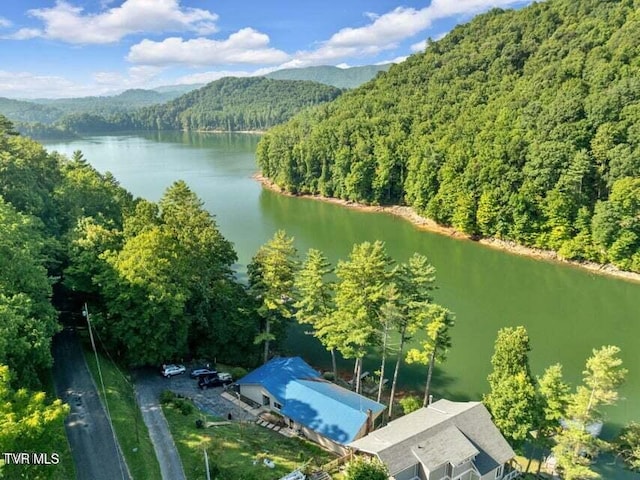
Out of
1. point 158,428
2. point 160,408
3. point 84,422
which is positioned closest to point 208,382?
point 160,408

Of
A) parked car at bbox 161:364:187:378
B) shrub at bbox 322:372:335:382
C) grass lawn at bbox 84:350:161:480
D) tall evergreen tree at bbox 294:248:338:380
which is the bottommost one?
shrub at bbox 322:372:335:382

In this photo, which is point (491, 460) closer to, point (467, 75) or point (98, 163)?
point (467, 75)

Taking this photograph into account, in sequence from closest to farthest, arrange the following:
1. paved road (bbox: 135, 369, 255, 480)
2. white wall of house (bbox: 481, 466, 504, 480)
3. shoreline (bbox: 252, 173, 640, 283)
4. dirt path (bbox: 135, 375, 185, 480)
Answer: dirt path (bbox: 135, 375, 185, 480) → paved road (bbox: 135, 369, 255, 480) → white wall of house (bbox: 481, 466, 504, 480) → shoreline (bbox: 252, 173, 640, 283)

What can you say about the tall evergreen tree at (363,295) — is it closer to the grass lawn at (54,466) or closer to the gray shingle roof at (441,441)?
the gray shingle roof at (441,441)

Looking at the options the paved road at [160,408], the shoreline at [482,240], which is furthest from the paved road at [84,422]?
the shoreline at [482,240]

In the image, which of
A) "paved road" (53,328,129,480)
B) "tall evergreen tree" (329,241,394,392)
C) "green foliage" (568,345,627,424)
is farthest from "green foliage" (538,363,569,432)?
"paved road" (53,328,129,480)

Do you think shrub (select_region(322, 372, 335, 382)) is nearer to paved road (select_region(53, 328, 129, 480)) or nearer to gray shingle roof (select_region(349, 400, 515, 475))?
gray shingle roof (select_region(349, 400, 515, 475))
